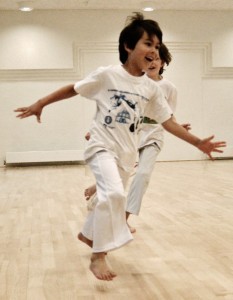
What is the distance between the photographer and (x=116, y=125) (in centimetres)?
229

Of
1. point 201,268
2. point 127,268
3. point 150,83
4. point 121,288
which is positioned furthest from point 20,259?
point 150,83

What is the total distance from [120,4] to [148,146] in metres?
8.07

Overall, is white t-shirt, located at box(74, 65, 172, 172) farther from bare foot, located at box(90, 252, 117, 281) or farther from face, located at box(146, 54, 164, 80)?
face, located at box(146, 54, 164, 80)

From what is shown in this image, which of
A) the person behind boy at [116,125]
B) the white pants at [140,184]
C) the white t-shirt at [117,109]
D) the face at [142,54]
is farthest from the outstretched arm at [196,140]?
the white pants at [140,184]

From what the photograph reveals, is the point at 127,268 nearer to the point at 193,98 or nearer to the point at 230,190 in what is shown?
the point at 230,190

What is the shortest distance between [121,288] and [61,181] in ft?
17.2

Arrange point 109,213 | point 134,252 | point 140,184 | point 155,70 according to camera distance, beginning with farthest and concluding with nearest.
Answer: point 155,70 < point 140,184 < point 134,252 < point 109,213

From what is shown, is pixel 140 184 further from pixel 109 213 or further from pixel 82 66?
pixel 82 66

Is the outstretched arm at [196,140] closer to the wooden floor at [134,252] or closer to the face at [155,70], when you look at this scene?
the wooden floor at [134,252]

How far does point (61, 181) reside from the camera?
727cm

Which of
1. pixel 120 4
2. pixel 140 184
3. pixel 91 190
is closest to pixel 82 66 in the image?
pixel 120 4

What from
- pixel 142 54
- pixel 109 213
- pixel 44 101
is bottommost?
pixel 109 213

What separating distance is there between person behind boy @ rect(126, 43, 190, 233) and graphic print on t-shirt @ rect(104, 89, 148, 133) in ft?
2.77

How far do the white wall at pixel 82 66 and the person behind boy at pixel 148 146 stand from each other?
7.94 meters
